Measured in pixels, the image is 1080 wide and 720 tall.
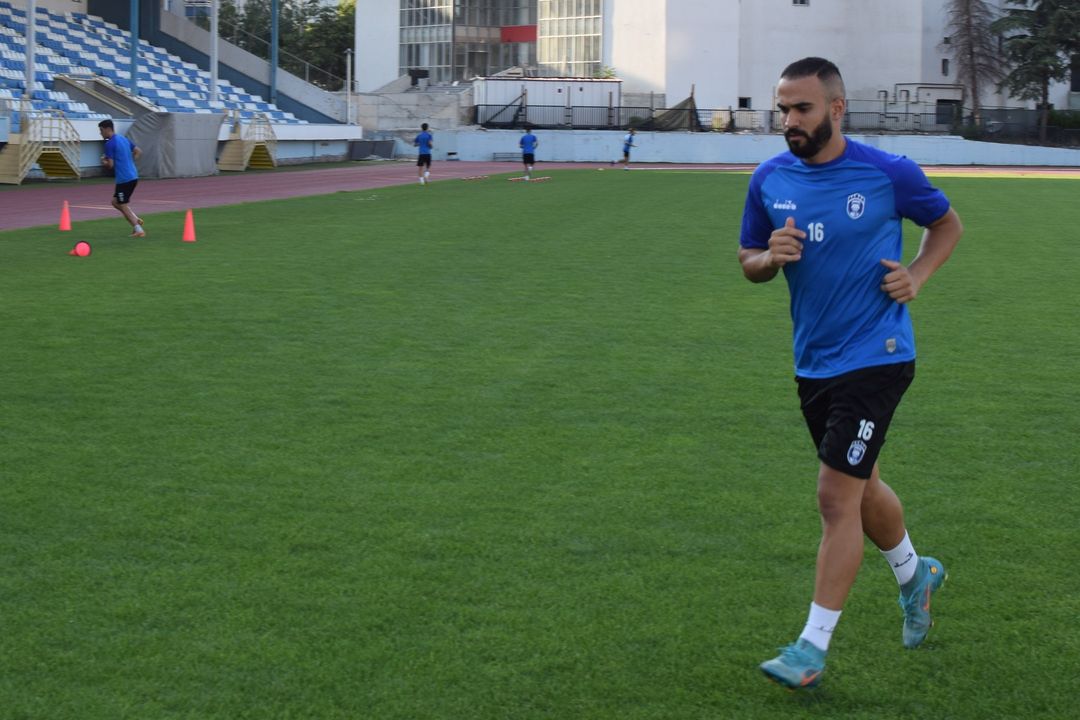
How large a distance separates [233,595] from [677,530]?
213 cm

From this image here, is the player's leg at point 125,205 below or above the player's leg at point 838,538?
A: above

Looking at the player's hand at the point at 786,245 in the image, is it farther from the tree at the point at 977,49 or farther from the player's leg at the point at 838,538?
the tree at the point at 977,49

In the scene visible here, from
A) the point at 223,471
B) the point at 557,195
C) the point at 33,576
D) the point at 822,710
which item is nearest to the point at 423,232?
the point at 557,195

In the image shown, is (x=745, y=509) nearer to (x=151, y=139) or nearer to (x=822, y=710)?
(x=822, y=710)

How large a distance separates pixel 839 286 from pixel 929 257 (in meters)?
0.44

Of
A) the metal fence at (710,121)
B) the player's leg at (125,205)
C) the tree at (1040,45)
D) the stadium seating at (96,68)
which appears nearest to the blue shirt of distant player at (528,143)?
the stadium seating at (96,68)

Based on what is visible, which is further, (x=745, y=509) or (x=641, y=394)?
(x=641, y=394)

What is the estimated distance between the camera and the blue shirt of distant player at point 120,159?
2166 centimetres

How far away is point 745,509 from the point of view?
679 cm

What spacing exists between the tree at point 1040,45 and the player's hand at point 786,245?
77.1 metres

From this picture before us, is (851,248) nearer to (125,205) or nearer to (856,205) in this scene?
(856,205)

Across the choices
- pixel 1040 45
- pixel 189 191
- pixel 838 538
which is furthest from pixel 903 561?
pixel 1040 45

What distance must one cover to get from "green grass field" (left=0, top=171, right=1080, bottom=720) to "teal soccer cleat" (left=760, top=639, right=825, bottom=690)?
0.28ft

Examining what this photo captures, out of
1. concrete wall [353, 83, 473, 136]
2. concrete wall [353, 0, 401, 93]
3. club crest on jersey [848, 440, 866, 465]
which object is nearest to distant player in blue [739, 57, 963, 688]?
club crest on jersey [848, 440, 866, 465]
